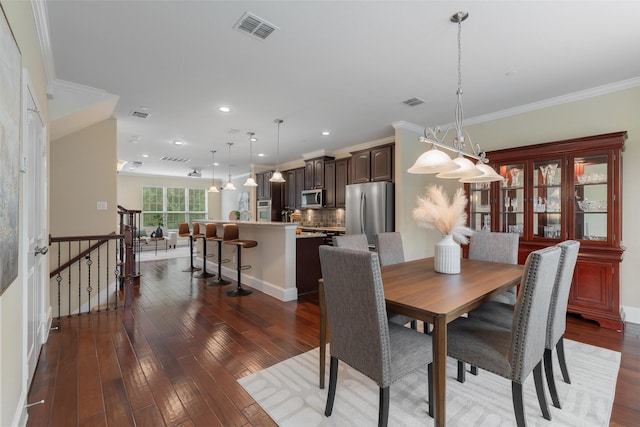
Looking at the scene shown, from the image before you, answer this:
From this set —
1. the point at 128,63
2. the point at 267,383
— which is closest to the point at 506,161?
the point at 267,383

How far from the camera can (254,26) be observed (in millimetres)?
2273

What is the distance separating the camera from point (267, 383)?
2.10 meters

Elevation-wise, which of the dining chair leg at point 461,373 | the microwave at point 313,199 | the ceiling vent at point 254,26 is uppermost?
the ceiling vent at point 254,26

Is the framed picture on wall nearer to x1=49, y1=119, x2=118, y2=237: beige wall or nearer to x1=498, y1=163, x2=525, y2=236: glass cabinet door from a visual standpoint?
x1=49, y1=119, x2=118, y2=237: beige wall

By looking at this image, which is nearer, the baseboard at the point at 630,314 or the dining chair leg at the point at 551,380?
the dining chair leg at the point at 551,380

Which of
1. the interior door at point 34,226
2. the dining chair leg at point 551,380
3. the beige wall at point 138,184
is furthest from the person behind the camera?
the beige wall at point 138,184

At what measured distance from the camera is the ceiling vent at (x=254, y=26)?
219 cm

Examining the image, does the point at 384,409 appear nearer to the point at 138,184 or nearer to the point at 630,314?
the point at 630,314

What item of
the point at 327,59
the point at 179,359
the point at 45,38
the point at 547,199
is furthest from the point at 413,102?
the point at 179,359

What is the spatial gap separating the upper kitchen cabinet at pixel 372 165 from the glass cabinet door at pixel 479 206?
53.9 inches

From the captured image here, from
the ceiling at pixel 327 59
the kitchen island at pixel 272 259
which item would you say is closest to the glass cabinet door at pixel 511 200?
the ceiling at pixel 327 59

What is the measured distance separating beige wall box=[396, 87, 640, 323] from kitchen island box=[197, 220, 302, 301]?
1.81 meters

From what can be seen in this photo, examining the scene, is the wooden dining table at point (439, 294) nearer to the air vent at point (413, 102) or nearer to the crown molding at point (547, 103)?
the crown molding at point (547, 103)

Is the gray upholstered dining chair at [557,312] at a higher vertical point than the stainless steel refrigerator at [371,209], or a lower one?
lower
